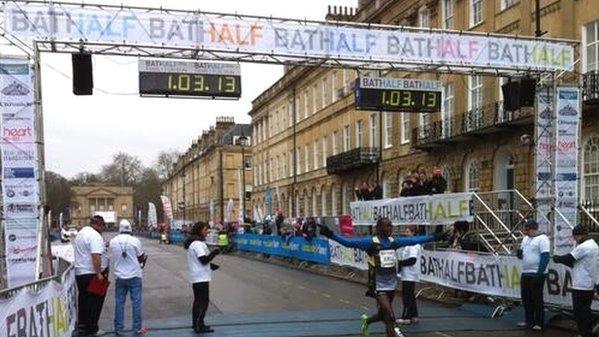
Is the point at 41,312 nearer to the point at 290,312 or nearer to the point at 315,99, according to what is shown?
the point at 290,312

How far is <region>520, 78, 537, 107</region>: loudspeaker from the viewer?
17.0 m

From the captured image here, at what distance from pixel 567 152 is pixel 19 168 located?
1139 cm

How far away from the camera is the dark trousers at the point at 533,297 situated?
1212cm

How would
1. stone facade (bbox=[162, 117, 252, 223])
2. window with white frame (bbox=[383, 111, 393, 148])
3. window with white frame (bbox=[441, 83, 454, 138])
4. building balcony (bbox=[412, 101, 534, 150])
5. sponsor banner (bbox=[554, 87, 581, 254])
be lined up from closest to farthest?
sponsor banner (bbox=[554, 87, 581, 254])
building balcony (bbox=[412, 101, 534, 150])
window with white frame (bbox=[441, 83, 454, 138])
window with white frame (bbox=[383, 111, 393, 148])
stone facade (bbox=[162, 117, 252, 223])

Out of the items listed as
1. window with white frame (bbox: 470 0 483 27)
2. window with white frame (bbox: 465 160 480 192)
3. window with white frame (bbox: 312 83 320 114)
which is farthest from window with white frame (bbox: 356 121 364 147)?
window with white frame (bbox: 470 0 483 27)

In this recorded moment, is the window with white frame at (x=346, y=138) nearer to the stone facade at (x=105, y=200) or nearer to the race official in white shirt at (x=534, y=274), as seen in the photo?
the race official in white shirt at (x=534, y=274)

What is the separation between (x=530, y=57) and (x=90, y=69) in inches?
396

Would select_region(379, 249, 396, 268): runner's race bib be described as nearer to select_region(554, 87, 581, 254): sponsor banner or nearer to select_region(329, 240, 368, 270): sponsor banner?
select_region(554, 87, 581, 254): sponsor banner

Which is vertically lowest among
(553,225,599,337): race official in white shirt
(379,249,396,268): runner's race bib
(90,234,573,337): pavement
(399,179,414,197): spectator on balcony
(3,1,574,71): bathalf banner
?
(90,234,573,337): pavement

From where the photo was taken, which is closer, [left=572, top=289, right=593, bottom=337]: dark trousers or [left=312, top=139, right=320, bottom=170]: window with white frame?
[left=572, top=289, right=593, bottom=337]: dark trousers

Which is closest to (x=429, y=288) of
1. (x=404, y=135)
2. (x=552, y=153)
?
(x=552, y=153)

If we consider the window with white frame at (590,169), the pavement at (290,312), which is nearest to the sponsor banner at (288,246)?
the pavement at (290,312)

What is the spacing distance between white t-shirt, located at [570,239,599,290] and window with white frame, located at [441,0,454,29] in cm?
2630

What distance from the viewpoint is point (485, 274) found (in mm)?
14594
